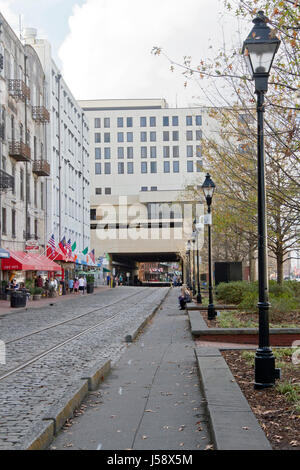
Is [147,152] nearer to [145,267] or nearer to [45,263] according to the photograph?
[145,267]

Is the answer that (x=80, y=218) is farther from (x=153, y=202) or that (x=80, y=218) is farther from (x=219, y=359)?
(x=219, y=359)

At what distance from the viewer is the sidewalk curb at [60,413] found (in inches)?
215

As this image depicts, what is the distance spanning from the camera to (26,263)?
3650cm

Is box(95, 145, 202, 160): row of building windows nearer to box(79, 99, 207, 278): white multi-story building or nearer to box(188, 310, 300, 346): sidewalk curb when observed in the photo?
box(79, 99, 207, 278): white multi-story building

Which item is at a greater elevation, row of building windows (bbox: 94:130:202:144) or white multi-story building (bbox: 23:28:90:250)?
row of building windows (bbox: 94:130:202:144)

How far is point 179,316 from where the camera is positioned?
2355 centimetres

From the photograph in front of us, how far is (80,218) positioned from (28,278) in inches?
1083

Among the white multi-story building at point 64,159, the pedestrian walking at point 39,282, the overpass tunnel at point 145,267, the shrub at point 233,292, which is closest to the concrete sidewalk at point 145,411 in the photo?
the shrub at point 233,292

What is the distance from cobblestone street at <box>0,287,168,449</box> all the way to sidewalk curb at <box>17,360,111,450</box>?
171 mm

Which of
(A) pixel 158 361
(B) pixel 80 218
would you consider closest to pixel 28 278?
(B) pixel 80 218

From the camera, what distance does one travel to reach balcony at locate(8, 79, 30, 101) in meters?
40.4

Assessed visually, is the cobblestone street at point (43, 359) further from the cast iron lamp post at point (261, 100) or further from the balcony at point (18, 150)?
the balcony at point (18, 150)

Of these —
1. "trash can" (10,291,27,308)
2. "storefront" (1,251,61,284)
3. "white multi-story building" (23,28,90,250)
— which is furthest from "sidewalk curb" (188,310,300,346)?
"white multi-story building" (23,28,90,250)

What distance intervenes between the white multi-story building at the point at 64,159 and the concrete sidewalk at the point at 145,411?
1621 inches
